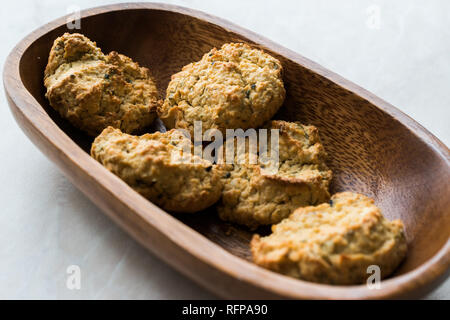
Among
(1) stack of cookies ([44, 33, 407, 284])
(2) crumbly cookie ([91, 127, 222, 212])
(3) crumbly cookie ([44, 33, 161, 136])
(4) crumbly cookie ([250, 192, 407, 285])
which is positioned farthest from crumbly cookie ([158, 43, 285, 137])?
(4) crumbly cookie ([250, 192, 407, 285])

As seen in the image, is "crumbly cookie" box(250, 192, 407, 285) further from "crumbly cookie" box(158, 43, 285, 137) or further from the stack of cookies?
"crumbly cookie" box(158, 43, 285, 137)

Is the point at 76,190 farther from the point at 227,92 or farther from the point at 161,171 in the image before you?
the point at 227,92

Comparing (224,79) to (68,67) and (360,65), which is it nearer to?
(68,67)

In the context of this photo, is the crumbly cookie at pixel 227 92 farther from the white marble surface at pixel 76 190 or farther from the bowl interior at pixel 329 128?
the white marble surface at pixel 76 190

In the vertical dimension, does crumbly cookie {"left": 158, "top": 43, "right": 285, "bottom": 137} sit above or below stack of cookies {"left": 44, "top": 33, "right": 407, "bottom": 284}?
above

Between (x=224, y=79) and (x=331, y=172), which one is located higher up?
(x=224, y=79)
